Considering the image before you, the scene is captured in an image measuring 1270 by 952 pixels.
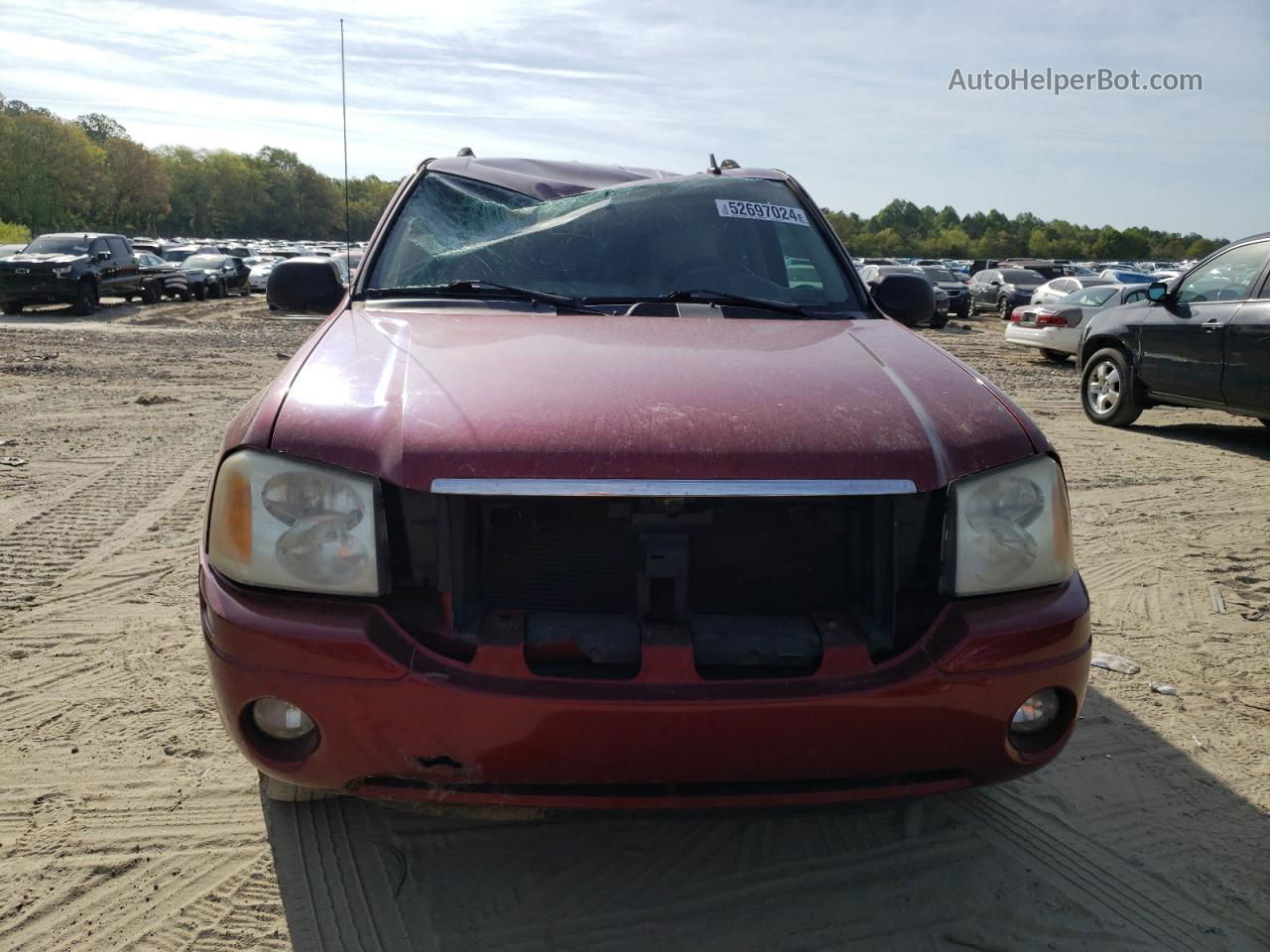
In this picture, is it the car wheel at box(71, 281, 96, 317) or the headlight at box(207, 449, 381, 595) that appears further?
the car wheel at box(71, 281, 96, 317)

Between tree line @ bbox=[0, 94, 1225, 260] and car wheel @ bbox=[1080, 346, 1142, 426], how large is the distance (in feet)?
153

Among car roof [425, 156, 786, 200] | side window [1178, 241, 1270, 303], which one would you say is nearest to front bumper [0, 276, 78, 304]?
car roof [425, 156, 786, 200]

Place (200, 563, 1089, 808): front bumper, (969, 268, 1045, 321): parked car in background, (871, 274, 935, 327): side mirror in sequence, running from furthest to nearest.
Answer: (969, 268, 1045, 321): parked car in background
(871, 274, 935, 327): side mirror
(200, 563, 1089, 808): front bumper

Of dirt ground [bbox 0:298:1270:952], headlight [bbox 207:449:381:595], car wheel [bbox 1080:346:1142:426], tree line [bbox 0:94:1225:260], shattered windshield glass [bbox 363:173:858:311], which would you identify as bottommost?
dirt ground [bbox 0:298:1270:952]

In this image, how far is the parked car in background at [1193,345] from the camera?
24.5 ft

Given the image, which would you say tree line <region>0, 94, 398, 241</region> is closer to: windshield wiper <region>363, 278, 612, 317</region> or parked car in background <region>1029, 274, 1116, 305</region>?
windshield wiper <region>363, 278, 612, 317</region>

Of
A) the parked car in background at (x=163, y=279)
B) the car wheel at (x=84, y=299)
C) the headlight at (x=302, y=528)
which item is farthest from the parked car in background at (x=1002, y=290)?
the headlight at (x=302, y=528)

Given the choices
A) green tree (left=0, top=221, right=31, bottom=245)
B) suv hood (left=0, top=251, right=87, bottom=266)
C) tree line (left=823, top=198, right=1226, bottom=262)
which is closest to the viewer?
suv hood (left=0, top=251, right=87, bottom=266)

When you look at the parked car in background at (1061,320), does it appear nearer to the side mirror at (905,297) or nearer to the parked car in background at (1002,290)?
the parked car in background at (1002,290)

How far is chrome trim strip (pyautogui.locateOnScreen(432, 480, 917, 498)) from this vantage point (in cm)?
191

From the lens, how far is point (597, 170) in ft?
13.4

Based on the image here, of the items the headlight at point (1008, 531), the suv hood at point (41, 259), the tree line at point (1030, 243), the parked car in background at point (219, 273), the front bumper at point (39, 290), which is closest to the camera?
the headlight at point (1008, 531)

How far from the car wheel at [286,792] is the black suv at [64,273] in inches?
834

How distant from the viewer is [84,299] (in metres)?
21.0
